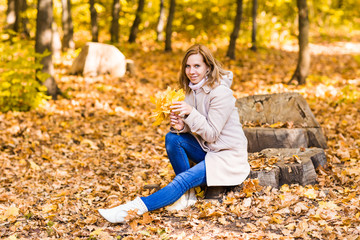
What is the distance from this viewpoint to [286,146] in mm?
4504

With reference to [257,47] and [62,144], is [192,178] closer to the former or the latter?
[62,144]

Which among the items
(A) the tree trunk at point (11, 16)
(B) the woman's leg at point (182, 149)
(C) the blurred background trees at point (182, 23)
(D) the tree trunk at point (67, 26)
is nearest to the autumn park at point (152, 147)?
(B) the woman's leg at point (182, 149)

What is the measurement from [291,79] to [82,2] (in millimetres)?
11771

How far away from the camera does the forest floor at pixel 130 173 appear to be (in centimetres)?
323

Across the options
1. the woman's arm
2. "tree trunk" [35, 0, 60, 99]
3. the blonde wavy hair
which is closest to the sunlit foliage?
"tree trunk" [35, 0, 60, 99]

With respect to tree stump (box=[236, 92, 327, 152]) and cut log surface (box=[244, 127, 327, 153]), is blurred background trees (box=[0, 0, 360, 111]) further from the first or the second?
cut log surface (box=[244, 127, 327, 153])

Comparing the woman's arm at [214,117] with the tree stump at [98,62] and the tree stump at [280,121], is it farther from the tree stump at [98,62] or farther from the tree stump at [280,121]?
the tree stump at [98,62]

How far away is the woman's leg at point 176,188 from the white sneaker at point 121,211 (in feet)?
0.18

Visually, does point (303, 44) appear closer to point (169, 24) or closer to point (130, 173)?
point (169, 24)

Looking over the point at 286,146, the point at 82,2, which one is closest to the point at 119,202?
the point at 286,146

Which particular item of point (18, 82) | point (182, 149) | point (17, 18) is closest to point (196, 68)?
point (182, 149)

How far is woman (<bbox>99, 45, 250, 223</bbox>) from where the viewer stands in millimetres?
3363

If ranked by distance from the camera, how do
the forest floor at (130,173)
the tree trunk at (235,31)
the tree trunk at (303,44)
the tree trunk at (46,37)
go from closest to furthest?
1. the forest floor at (130,173)
2. the tree trunk at (46,37)
3. the tree trunk at (303,44)
4. the tree trunk at (235,31)

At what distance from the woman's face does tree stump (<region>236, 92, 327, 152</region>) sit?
1.43 metres
